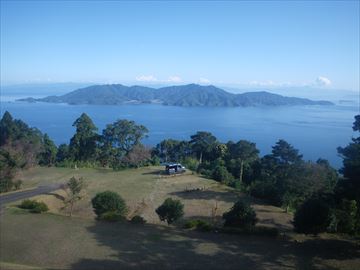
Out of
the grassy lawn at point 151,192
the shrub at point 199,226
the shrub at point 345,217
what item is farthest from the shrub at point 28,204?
the shrub at point 345,217

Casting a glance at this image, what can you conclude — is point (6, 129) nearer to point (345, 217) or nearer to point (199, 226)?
point (199, 226)

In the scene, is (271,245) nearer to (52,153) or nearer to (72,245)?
(72,245)

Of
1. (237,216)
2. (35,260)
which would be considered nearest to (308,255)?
(237,216)

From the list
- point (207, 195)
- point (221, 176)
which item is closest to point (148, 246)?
point (207, 195)

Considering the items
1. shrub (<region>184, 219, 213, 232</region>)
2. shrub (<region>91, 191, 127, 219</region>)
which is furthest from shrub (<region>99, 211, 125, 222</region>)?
shrub (<region>184, 219, 213, 232</region>)

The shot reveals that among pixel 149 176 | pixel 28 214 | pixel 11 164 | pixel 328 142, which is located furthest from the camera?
pixel 328 142

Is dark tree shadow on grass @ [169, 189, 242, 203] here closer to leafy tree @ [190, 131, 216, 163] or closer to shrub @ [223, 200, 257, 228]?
shrub @ [223, 200, 257, 228]

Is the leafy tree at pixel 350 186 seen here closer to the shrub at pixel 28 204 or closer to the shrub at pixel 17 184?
the shrub at pixel 28 204
